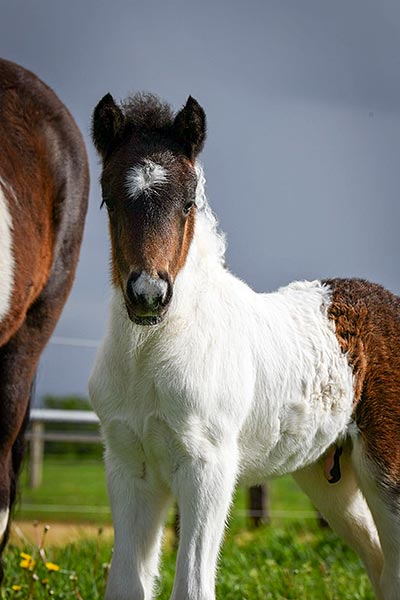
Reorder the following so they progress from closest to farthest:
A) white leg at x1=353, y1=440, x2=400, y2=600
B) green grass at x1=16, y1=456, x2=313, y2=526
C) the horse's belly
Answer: the horse's belly, white leg at x1=353, y1=440, x2=400, y2=600, green grass at x1=16, y1=456, x2=313, y2=526

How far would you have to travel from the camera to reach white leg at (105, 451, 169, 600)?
11.6ft

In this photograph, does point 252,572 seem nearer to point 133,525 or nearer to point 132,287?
point 133,525

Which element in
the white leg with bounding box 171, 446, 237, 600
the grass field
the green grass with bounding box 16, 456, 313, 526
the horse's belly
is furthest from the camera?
the green grass with bounding box 16, 456, 313, 526

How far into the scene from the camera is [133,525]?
3.59 meters

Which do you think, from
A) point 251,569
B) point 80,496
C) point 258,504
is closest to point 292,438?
point 251,569

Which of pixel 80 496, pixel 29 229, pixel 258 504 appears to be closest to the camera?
pixel 29 229

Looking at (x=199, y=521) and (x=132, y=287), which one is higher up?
(x=132, y=287)

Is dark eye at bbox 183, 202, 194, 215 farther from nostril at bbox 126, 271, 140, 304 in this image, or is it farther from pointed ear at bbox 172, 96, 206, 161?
nostril at bbox 126, 271, 140, 304

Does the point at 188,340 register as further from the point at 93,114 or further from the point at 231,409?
the point at 93,114

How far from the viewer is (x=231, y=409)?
359 cm

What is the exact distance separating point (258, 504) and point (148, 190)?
646cm

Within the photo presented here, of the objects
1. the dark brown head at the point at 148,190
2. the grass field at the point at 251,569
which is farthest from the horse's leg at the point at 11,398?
the dark brown head at the point at 148,190

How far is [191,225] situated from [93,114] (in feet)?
1.88

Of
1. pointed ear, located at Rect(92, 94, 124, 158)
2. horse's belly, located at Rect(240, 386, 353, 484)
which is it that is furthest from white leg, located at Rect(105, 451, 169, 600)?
pointed ear, located at Rect(92, 94, 124, 158)
